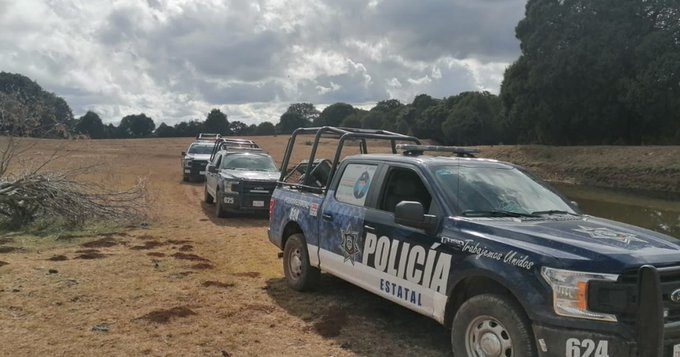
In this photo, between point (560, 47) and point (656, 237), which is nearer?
point (656, 237)

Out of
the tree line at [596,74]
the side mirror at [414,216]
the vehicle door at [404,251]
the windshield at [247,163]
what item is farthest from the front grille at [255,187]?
the tree line at [596,74]

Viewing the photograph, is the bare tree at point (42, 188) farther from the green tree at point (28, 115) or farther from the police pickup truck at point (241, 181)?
the police pickup truck at point (241, 181)

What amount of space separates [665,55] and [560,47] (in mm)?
6813

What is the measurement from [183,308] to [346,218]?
6.65 feet

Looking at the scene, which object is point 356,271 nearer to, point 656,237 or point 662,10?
point 656,237

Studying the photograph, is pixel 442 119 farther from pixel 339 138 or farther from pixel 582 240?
pixel 582 240

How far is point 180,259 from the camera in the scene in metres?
8.77

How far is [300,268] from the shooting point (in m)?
6.93

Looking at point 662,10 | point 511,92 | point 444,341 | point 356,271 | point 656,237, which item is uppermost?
point 662,10

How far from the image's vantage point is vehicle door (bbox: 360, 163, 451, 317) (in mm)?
4746

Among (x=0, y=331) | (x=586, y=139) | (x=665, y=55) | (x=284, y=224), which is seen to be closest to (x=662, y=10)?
(x=665, y=55)

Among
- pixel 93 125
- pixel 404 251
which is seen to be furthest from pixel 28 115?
pixel 93 125

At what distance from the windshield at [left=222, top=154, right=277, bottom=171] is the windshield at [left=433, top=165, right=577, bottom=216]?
10210mm

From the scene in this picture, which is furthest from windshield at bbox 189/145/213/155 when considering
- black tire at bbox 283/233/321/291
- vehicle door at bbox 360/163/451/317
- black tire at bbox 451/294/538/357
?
black tire at bbox 451/294/538/357
